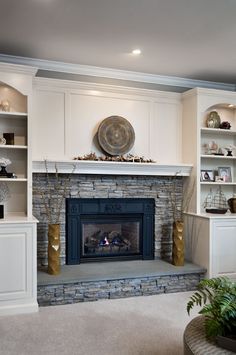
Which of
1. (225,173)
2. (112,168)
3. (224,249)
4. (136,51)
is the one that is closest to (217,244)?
(224,249)

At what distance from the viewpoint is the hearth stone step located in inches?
152

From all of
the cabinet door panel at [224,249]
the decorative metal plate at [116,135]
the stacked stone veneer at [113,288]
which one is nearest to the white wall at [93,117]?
the decorative metal plate at [116,135]

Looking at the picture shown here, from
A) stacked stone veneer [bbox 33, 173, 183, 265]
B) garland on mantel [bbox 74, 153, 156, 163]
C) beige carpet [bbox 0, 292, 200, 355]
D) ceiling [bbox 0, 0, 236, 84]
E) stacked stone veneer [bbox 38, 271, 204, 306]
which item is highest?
ceiling [bbox 0, 0, 236, 84]

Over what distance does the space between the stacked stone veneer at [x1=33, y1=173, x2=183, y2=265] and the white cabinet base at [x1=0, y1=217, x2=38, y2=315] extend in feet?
2.48

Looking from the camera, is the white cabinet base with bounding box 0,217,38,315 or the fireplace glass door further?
the fireplace glass door

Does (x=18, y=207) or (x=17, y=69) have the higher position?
(x=17, y=69)

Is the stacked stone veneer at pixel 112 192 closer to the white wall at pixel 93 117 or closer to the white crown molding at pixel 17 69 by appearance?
the white wall at pixel 93 117

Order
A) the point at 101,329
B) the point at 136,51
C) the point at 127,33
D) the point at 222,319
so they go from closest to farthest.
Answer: the point at 222,319 → the point at 101,329 → the point at 127,33 → the point at 136,51

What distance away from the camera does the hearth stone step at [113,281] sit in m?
Answer: 3.87

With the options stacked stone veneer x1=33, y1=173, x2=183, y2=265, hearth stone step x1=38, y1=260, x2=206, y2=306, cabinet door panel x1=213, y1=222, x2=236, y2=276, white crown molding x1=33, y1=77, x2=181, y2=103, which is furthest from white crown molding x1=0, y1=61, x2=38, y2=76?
cabinet door panel x1=213, y1=222, x2=236, y2=276

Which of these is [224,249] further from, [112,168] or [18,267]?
[18,267]

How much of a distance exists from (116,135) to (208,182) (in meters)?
1.44

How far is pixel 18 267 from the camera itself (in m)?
3.61

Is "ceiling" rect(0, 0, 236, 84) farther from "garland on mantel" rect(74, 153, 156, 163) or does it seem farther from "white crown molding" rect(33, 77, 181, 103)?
"garland on mantel" rect(74, 153, 156, 163)
